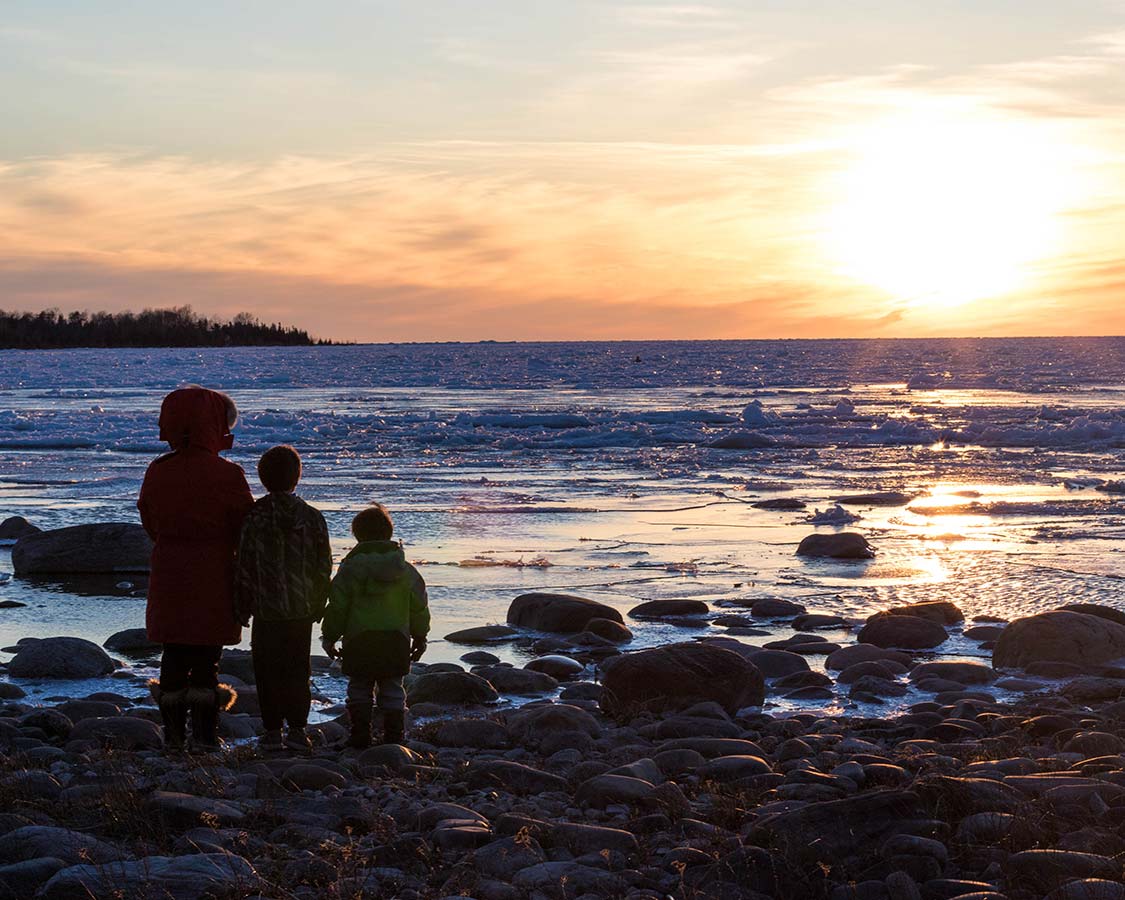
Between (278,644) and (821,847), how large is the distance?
2.69 meters

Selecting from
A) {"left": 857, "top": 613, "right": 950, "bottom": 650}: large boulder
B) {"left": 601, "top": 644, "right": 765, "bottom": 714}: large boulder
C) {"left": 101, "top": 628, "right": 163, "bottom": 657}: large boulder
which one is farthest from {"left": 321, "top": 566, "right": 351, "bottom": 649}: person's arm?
{"left": 857, "top": 613, "right": 950, "bottom": 650}: large boulder

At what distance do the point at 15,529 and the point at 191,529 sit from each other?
861 centimetres

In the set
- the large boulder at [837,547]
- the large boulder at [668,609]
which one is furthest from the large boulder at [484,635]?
the large boulder at [837,547]

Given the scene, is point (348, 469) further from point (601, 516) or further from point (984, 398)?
point (984, 398)

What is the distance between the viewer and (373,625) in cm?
578

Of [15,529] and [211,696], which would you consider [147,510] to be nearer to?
[211,696]

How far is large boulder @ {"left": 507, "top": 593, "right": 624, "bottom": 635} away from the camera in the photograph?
8.85 meters

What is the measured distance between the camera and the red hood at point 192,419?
18.2 ft

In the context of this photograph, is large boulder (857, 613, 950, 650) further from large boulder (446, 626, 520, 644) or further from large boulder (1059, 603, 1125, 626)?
large boulder (446, 626, 520, 644)

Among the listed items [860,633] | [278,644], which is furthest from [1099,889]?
[860,633]

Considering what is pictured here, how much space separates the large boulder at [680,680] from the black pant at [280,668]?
1690mm

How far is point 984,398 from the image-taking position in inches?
1980

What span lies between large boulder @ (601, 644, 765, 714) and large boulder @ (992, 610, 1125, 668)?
5.99 ft

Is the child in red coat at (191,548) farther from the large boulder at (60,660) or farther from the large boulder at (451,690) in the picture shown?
the large boulder at (60,660)
